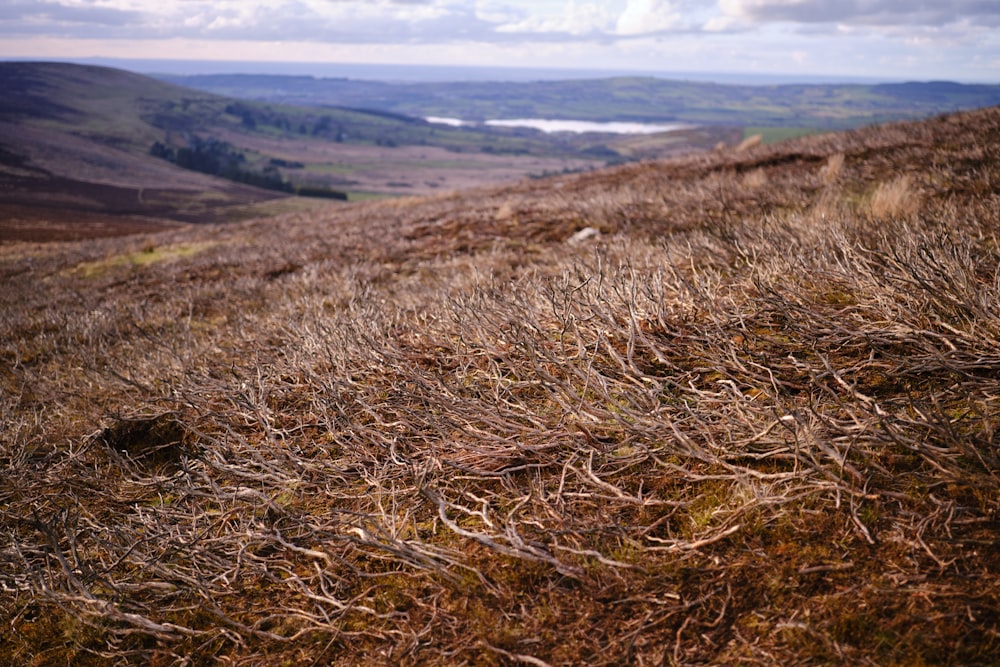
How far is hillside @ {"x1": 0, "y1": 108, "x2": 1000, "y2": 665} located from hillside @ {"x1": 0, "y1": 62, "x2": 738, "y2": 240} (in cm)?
4600

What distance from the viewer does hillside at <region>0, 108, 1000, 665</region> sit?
5.75 feet

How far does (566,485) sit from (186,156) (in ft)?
424

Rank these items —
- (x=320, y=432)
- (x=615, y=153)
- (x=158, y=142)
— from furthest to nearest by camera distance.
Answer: (x=615, y=153) → (x=158, y=142) → (x=320, y=432)

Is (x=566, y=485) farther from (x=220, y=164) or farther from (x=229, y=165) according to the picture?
(x=220, y=164)

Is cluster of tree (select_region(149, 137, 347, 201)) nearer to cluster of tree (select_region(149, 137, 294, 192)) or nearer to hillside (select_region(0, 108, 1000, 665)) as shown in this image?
cluster of tree (select_region(149, 137, 294, 192))

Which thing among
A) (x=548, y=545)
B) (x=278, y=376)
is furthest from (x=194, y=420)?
(x=548, y=545)

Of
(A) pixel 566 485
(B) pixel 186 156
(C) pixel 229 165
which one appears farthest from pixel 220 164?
(A) pixel 566 485

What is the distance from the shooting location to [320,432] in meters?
3.22

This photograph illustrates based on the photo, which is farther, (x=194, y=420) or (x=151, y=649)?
(x=194, y=420)

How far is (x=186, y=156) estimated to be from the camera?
110 m

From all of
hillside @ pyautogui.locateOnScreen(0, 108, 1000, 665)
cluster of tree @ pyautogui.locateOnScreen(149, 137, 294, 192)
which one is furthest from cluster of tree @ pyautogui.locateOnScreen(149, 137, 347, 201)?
hillside @ pyautogui.locateOnScreen(0, 108, 1000, 665)

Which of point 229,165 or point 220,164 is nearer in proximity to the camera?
point 229,165

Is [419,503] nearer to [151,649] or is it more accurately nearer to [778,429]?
[151,649]

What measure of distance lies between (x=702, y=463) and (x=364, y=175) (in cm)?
13638
